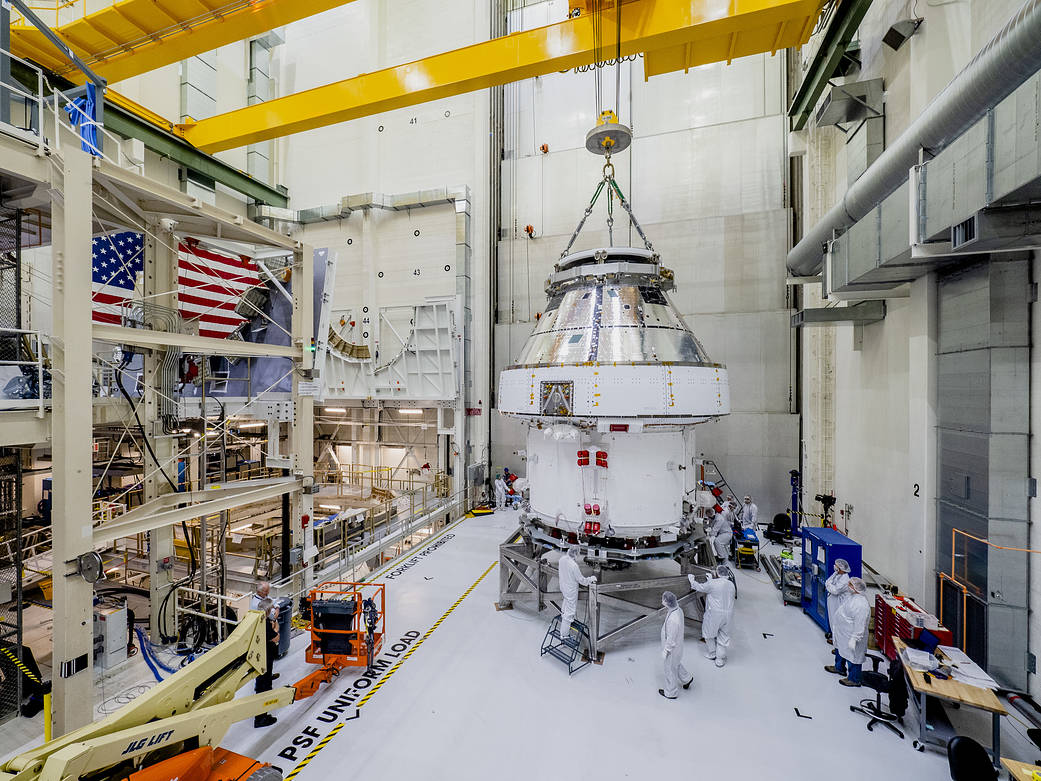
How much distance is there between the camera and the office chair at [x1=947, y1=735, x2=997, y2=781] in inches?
151

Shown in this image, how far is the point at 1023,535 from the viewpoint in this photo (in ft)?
18.2

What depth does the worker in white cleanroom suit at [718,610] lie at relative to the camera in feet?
21.5

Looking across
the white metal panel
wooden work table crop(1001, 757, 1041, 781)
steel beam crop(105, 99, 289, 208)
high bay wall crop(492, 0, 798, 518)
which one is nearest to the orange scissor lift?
wooden work table crop(1001, 757, 1041, 781)

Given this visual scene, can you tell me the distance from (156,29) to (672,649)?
14.1 meters

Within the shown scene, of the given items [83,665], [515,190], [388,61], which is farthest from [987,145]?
[388,61]

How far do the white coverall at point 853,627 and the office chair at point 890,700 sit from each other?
41 cm

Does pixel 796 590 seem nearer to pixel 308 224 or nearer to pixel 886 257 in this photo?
pixel 886 257

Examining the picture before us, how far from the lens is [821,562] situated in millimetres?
7520

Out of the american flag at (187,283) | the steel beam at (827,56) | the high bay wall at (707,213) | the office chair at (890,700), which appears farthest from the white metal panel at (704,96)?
the office chair at (890,700)

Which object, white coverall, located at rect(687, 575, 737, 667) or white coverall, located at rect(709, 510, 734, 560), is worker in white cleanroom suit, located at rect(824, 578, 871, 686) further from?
white coverall, located at rect(709, 510, 734, 560)

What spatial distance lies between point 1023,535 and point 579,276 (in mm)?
6858

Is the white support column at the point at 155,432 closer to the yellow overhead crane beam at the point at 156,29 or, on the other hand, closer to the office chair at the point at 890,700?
the yellow overhead crane beam at the point at 156,29

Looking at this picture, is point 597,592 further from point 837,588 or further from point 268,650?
point 268,650

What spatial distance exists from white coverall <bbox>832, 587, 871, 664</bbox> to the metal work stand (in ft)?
5.56
